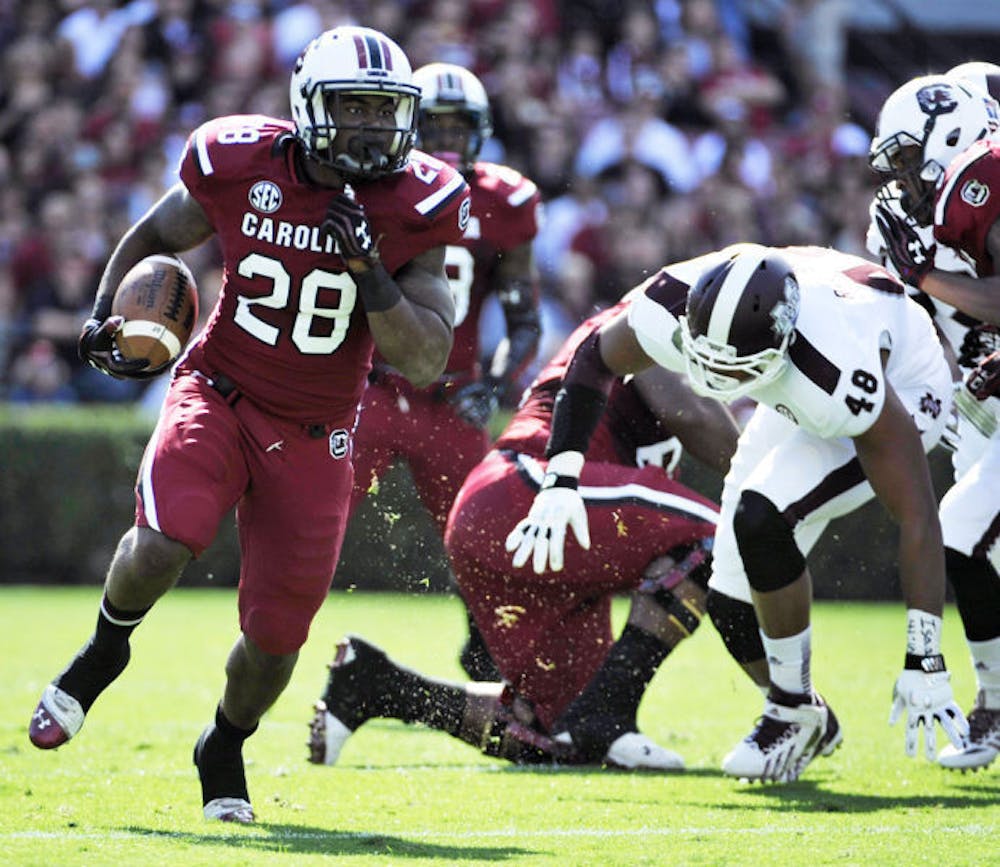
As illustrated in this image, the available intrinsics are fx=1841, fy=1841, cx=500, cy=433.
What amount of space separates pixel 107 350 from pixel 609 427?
189 cm

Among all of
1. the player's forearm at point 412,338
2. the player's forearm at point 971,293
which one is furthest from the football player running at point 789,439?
the player's forearm at point 412,338

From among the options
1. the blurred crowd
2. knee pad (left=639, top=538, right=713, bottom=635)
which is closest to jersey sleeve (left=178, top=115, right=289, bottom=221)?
knee pad (left=639, top=538, right=713, bottom=635)

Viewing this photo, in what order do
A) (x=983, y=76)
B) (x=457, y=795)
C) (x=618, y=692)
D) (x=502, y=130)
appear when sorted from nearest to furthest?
1. (x=457, y=795)
2. (x=618, y=692)
3. (x=983, y=76)
4. (x=502, y=130)

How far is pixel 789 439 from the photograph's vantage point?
5422 millimetres

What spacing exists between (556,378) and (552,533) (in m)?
1.15

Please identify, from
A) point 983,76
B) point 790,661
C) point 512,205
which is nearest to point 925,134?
point 983,76

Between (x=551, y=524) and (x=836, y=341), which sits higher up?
(x=836, y=341)

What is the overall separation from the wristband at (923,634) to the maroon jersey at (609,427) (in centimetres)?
143

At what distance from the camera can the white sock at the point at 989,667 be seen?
5805 mm

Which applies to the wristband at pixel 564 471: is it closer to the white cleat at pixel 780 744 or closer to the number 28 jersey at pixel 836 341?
the number 28 jersey at pixel 836 341

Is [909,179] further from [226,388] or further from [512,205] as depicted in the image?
[226,388]

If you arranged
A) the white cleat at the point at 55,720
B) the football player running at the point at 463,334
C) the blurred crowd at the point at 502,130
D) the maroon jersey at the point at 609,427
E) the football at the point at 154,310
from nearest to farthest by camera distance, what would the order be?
the white cleat at the point at 55,720 → the football at the point at 154,310 → the maroon jersey at the point at 609,427 → the football player running at the point at 463,334 → the blurred crowd at the point at 502,130

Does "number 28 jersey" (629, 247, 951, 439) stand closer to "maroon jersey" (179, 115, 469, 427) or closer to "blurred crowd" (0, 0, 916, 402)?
"maroon jersey" (179, 115, 469, 427)

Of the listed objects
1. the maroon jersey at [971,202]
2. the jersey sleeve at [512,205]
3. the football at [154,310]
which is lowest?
the jersey sleeve at [512,205]
